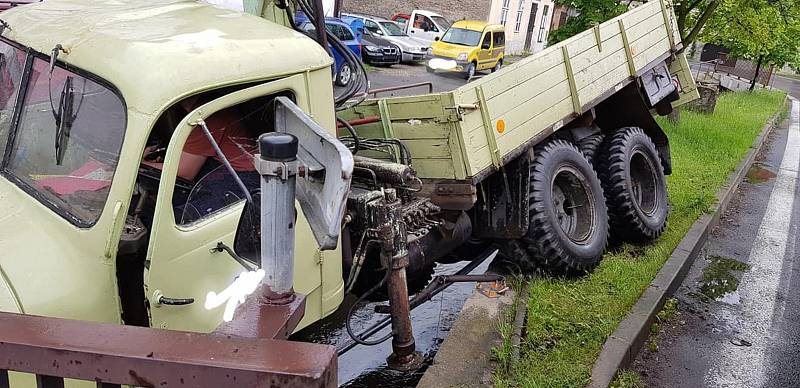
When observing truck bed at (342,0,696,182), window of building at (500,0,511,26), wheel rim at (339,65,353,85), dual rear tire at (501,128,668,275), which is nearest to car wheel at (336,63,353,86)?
wheel rim at (339,65,353,85)

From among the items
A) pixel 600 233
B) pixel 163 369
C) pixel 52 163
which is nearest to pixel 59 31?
pixel 52 163

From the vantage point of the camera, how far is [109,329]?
1496 mm

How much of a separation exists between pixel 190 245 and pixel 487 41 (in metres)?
18.6

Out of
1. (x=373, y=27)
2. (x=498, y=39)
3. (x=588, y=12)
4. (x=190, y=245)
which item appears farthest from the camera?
(x=373, y=27)

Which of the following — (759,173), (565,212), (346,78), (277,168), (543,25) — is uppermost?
(277,168)

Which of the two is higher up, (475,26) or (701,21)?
(701,21)

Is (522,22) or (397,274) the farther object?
(522,22)

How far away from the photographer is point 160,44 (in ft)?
8.98

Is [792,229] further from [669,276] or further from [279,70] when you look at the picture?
[279,70]

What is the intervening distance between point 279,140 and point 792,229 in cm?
759

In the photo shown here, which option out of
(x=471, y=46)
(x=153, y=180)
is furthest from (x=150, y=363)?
(x=471, y=46)

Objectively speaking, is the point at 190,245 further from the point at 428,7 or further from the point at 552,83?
the point at 428,7

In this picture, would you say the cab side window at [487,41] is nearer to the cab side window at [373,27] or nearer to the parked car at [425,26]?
the cab side window at [373,27]

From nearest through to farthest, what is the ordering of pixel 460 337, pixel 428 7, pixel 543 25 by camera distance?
pixel 460 337
pixel 428 7
pixel 543 25
